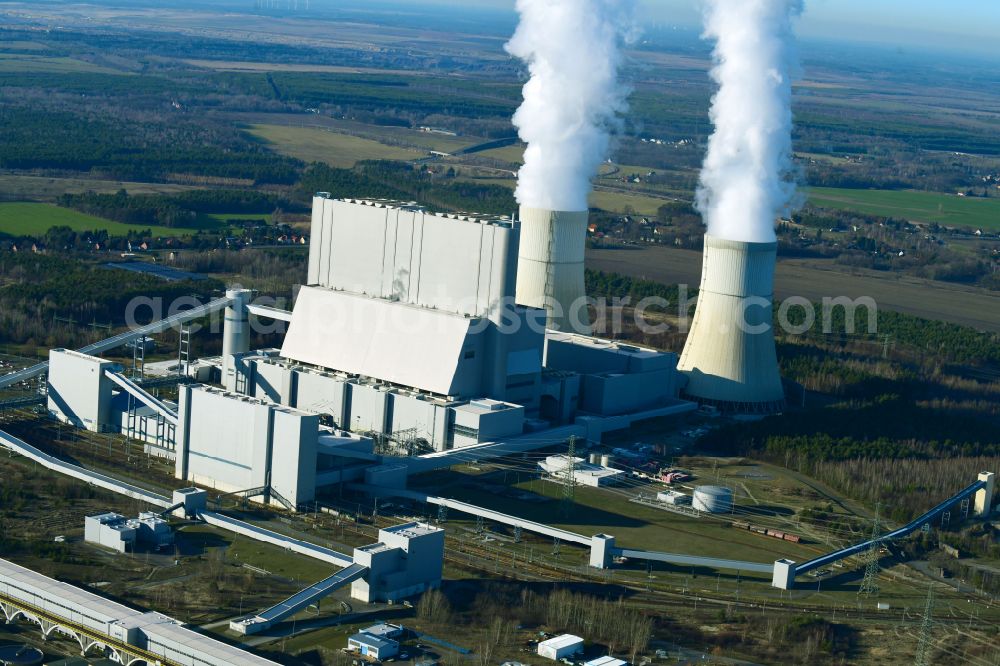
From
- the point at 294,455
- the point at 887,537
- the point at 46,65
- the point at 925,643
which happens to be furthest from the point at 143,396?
the point at 46,65

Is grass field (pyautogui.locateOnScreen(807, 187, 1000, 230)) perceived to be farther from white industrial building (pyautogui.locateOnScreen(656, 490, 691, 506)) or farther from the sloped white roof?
white industrial building (pyautogui.locateOnScreen(656, 490, 691, 506))

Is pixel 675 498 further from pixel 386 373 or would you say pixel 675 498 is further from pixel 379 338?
pixel 379 338

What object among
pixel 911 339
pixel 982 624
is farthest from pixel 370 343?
pixel 911 339

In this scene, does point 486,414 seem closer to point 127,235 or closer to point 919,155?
point 127,235

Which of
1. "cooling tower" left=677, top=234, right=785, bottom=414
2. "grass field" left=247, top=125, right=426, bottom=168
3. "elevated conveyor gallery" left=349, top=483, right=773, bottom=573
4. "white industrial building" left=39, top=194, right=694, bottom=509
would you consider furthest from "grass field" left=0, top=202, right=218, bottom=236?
"elevated conveyor gallery" left=349, top=483, right=773, bottom=573

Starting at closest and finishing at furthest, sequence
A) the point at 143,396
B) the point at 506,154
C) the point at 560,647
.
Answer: the point at 560,647 < the point at 143,396 < the point at 506,154

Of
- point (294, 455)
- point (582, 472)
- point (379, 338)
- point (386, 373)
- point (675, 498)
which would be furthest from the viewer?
point (379, 338)

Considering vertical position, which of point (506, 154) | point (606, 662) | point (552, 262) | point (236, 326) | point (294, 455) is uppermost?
point (506, 154)
